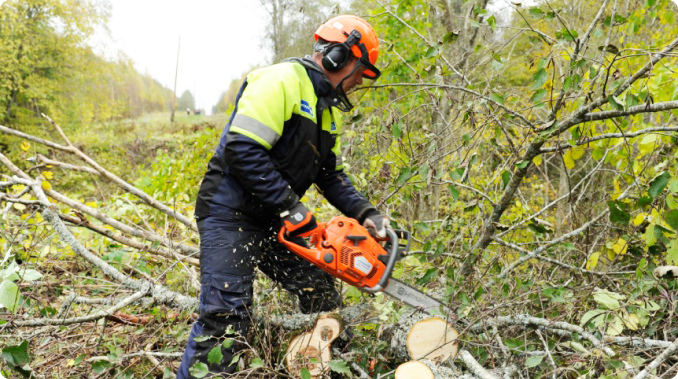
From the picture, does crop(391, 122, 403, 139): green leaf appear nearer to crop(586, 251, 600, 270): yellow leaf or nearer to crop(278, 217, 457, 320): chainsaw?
crop(278, 217, 457, 320): chainsaw

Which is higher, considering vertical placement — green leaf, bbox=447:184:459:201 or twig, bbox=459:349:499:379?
green leaf, bbox=447:184:459:201

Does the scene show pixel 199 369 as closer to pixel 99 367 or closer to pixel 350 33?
pixel 99 367

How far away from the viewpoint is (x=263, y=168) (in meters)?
2.00

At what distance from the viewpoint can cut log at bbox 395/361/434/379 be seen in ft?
5.98

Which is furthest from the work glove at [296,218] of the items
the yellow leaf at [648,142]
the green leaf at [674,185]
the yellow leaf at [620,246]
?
the yellow leaf at [620,246]

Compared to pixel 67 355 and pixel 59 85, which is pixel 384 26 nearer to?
pixel 67 355

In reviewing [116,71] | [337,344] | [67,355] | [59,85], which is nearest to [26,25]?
[59,85]

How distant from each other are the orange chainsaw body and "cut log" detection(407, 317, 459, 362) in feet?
1.00

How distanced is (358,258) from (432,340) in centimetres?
57

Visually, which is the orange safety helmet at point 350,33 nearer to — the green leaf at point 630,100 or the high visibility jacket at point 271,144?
the high visibility jacket at point 271,144

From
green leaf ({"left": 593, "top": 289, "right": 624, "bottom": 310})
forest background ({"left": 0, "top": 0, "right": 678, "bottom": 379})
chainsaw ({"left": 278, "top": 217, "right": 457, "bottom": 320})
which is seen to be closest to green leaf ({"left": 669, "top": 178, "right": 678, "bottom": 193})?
forest background ({"left": 0, "top": 0, "right": 678, "bottom": 379})

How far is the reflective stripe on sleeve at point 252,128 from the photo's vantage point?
196 centimetres

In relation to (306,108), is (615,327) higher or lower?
lower

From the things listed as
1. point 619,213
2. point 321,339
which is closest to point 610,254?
point 619,213
